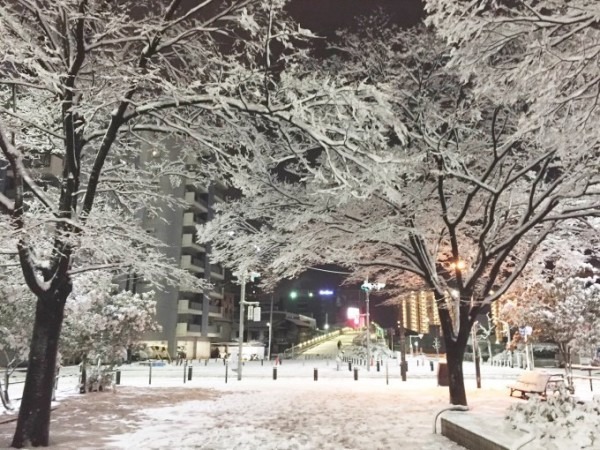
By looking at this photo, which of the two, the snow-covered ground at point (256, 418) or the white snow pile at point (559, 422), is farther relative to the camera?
the snow-covered ground at point (256, 418)

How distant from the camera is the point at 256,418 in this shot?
39.2 feet

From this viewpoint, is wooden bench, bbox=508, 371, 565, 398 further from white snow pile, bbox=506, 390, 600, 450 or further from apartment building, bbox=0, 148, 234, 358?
apartment building, bbox=0, 148, 234, 358

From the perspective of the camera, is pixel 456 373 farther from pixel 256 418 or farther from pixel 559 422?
pixel 559 422

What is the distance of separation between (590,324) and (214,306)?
4577 centimetres

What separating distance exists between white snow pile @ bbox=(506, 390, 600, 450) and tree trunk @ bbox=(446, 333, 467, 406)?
4102mm

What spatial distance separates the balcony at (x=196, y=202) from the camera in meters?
56.0

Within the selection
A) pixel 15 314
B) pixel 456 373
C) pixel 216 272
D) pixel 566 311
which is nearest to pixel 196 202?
pixel 216 272

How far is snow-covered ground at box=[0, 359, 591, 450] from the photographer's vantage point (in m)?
9.10

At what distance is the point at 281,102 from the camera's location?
8.45 meters

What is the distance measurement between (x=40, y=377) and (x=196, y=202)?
48.8 m

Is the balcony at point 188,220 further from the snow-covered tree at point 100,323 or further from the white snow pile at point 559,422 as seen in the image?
the white snow pile at point 559,422

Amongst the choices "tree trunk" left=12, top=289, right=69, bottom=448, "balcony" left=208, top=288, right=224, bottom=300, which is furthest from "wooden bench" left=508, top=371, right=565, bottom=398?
"balcony" left=208, top=288, right=224, bottom=300

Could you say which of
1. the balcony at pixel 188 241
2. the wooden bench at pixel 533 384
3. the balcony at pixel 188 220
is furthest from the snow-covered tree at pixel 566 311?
the balcony at pixel 188 220

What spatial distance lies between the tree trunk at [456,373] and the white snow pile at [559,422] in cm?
410
